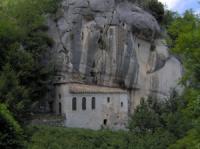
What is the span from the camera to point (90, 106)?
57031mm

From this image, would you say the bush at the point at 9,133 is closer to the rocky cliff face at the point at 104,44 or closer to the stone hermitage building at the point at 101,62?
the stone hermitage building at the point at 101,62

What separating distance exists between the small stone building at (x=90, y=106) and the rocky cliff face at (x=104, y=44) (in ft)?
3.95

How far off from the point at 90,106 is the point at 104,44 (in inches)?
258

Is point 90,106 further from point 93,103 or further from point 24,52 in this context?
point 24,52

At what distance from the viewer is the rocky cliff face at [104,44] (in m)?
58.4

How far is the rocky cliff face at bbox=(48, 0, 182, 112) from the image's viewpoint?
192ft

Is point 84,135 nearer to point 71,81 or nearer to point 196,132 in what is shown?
point 71,81

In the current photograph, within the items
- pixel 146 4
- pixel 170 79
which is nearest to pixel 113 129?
pixel 170 79

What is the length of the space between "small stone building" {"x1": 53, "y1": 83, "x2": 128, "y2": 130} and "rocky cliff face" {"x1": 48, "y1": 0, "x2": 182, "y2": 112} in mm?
1203

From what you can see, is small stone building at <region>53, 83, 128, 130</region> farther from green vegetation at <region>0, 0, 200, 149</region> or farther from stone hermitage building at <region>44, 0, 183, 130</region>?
green vegetation at <region>0, 0, 200, 149</region>

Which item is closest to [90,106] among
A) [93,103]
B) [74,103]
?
[93,103]

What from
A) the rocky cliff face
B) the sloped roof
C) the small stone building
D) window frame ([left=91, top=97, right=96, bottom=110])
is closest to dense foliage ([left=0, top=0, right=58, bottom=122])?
the rocky cliff face

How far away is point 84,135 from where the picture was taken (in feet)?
167

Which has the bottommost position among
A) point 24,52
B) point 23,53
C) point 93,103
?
point 93,103
